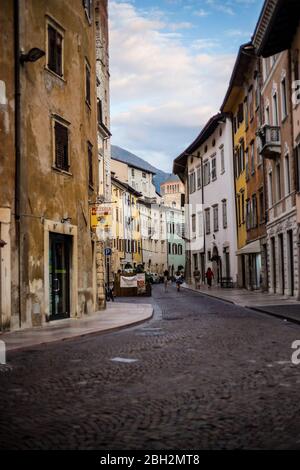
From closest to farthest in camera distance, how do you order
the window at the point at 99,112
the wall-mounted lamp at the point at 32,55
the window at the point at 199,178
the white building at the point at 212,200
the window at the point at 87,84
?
the wall-mounted lamp at the point at 32,55, the window at the point at 87,84, the window at the point at 99,112, the white building at the point at 212,200, the window at the point at 199,178

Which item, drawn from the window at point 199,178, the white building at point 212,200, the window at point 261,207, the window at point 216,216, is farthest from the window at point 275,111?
the window at point 199,178

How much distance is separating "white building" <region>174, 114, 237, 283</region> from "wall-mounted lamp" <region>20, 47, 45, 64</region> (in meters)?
31.0

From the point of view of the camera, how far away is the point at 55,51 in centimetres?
1911

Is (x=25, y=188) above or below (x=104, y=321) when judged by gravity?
above

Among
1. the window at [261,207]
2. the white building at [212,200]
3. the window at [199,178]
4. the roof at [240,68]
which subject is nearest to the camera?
the roof at [240,68]

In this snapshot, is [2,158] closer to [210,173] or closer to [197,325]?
[197,325]

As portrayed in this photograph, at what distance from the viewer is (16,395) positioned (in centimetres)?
749

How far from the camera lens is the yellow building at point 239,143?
40759mm

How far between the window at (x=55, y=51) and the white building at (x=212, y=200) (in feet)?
93.1

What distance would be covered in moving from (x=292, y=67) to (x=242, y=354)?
18.6 m

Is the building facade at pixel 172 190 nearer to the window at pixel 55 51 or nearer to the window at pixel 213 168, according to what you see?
the window at pixel 213 168

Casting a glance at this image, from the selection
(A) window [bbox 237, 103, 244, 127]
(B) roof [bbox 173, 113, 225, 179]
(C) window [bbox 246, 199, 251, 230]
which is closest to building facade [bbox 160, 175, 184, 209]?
(B) roof [bbox 173, 113, 225, 179]

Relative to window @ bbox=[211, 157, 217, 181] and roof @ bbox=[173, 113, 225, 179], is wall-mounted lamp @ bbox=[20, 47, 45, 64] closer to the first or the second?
roof @ bbox=[173, 113, 225, 179]

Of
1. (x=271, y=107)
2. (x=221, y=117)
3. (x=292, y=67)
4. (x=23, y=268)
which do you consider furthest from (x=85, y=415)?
(x=221, y=117)
